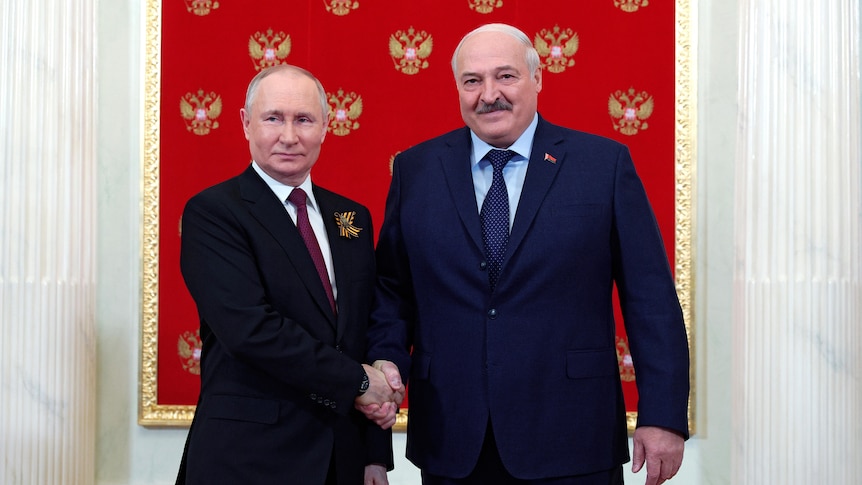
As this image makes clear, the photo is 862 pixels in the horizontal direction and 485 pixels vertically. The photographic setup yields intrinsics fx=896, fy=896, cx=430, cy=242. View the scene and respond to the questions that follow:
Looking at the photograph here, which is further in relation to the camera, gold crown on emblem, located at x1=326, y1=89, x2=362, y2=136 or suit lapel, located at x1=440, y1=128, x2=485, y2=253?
gold crown on emblem, located at x1=326, y1=89, x2=362, y2=136

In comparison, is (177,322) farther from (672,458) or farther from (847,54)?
(847,54)

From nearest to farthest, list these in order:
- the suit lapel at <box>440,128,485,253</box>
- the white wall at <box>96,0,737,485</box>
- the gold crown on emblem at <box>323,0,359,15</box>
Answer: the suit lapel at <box>440,128,485,253</box> → the white wall at <box>96,0,737,485</box> → the gold crown on emblem at <box>323,0,359,15</box>

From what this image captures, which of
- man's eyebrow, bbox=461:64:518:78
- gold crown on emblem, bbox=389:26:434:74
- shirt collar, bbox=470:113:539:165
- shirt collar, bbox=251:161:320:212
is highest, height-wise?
gold crown on emblem, bbox=389:26:434:74

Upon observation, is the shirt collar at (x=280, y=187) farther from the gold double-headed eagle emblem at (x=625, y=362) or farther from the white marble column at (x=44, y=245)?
the gold double-headed eagle emblem at (x=625, y=362)

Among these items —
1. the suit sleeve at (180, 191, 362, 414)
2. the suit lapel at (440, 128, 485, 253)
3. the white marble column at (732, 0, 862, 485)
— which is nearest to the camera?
the suit sleeve at (180, 191, 362, 414)

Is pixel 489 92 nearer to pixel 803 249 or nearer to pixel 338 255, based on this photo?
pixel 338 255

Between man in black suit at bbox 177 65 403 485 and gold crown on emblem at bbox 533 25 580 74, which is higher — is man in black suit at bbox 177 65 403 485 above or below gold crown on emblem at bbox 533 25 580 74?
below

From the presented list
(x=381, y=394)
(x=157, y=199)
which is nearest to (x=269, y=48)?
(x=157, y=199)

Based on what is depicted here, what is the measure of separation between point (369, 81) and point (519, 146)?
1.94 meters

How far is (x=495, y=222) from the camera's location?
186 cm

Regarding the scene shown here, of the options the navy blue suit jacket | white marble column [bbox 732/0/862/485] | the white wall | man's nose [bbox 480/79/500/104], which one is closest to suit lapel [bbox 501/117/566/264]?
the navy blue suit jacket

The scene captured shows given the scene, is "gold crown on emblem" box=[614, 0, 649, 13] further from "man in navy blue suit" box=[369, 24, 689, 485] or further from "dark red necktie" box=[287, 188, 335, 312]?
"dark red necktie" box=[287, 188, 335, 312]

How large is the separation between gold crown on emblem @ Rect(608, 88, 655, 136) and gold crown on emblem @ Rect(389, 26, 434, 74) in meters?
0.80

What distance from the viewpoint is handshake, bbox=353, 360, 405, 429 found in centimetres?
183
